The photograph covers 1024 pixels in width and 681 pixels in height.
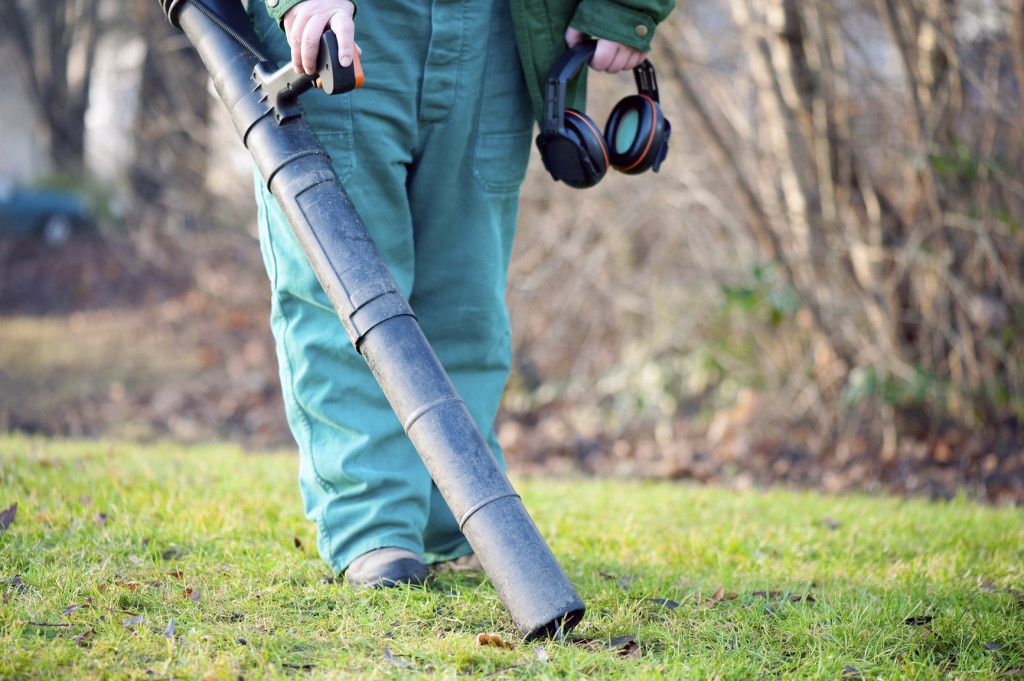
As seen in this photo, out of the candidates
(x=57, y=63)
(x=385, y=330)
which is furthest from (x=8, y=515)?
(x=57, y=63)

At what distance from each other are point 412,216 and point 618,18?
0.72 m

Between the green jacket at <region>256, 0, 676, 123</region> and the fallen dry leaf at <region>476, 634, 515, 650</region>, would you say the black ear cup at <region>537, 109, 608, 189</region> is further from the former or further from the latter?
the fallen dry leaf at <region>476, 634, 515, 650</region>

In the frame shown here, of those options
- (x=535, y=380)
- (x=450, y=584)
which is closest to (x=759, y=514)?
(x=450, y=584)

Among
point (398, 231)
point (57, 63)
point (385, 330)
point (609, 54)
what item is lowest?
point (385, 330)

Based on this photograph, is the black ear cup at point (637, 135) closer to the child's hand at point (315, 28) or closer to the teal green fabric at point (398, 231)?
the teal green fabric at point (398, 231)

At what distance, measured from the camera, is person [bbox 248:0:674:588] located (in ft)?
6.58

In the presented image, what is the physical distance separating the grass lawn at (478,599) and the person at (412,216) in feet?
0.62

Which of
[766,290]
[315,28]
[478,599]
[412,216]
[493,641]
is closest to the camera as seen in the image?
[493,641]

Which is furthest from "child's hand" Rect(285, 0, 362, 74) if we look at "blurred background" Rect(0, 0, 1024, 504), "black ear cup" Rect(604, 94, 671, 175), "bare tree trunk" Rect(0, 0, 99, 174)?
"bare tree trunk" Rect(0, 0, 99, 174)

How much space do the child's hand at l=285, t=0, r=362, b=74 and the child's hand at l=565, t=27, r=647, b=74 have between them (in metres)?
0.64

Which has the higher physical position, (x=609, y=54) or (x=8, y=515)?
(x=609, y=54)

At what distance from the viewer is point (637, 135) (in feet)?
7.41

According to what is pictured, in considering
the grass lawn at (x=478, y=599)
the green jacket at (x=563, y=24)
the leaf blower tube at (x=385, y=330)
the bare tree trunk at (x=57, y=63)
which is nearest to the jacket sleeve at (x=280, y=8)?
the leaf blower tube at (x=385, y=330)

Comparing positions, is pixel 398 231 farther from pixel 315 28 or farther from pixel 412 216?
pixel 315 28
